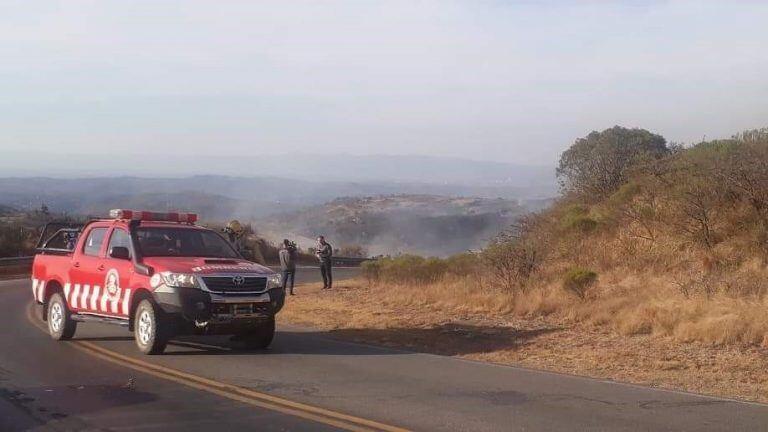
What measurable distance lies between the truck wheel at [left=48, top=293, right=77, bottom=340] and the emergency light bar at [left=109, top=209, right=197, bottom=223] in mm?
1694

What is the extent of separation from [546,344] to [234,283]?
492 centimetres

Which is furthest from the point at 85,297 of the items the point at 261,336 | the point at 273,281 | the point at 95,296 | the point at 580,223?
the point at 580,223

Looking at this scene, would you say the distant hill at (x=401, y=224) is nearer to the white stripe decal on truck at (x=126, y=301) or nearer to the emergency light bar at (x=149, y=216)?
the emergency light bar at (x=149, y=216)

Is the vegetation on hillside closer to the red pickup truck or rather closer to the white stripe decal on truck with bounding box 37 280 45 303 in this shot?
the red pickup truck

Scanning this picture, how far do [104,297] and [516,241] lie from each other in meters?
12.0

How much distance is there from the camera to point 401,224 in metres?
62.1

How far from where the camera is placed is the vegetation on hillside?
45.6 ft

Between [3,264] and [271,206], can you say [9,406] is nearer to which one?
[3,264]

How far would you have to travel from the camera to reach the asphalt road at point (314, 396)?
807 cm

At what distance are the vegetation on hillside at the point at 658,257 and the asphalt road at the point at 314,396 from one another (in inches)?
157

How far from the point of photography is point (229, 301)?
11789 mm

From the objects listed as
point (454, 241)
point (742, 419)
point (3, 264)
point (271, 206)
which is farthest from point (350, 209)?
point (742, 419)

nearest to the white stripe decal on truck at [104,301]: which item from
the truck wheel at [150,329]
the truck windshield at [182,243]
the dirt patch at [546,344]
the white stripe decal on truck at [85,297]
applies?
the white stripe decal on truck at [85,297]

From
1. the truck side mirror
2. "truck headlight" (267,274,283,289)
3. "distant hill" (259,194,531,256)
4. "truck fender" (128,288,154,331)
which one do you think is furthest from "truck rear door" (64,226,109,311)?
"distant hill" (259,194,531,256)
